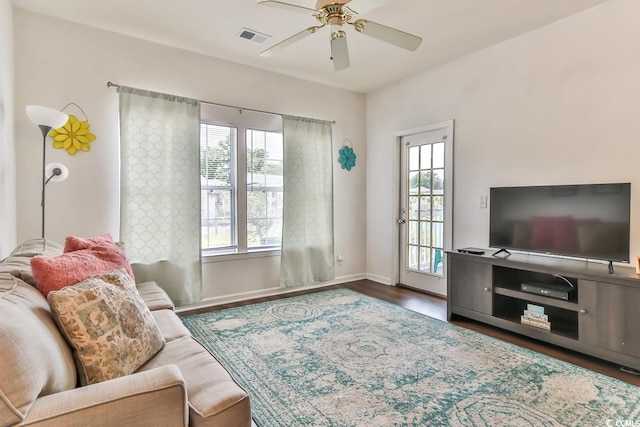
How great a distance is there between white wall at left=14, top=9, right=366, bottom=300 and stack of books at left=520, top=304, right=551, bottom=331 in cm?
272

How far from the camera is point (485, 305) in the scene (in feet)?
10.0

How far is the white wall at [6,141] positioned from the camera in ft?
7.08

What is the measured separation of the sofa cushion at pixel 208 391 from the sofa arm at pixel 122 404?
0.24 feet

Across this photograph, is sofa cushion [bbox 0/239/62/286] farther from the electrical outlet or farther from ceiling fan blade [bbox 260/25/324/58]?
the electrical outlet

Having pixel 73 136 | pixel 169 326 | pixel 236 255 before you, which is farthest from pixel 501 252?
pixel 73 136

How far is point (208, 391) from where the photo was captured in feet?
4.05

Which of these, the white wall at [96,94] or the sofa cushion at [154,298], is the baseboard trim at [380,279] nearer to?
the white wall at [96,94]

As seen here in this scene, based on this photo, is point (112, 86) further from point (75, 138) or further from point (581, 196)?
point (581, 196)

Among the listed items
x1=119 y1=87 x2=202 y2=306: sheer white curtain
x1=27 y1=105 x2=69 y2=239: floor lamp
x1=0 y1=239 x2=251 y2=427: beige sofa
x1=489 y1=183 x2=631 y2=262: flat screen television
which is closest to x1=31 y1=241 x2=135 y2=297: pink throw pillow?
x1=0 y1=239 x2=251 y2=427: beige sofa

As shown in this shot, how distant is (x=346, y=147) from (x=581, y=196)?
285 centimetres

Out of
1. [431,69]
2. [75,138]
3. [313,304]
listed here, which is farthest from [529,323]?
[75,138]

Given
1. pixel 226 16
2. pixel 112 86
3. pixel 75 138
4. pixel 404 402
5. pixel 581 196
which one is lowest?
pixel 404 402

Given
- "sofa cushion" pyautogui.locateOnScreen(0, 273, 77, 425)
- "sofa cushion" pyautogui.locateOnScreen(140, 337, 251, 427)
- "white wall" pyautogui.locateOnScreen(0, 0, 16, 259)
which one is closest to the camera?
"sofa cushion" pyautogui.locateOnScreen(0, 273, 77, 425)

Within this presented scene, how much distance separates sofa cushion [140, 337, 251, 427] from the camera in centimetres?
113
